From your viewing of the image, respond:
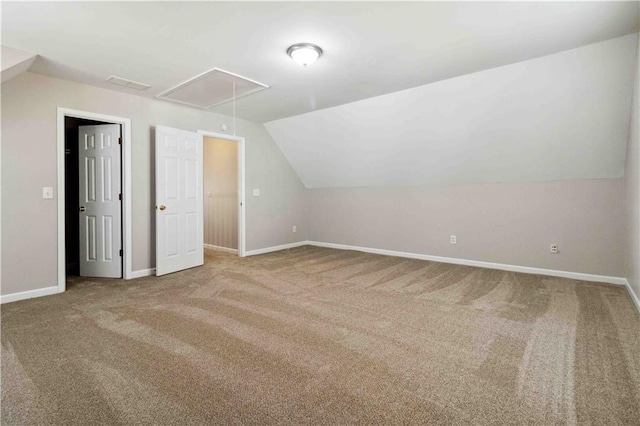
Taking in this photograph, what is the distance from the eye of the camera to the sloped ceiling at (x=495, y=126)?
312 cm

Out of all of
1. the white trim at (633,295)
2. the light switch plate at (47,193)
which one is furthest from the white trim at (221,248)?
the white trim at (633,295)

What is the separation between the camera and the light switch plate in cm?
345

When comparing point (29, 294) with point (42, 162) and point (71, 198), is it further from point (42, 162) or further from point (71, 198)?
point (71, 198)

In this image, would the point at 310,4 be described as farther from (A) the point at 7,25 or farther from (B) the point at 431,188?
(B) the point at 431,188

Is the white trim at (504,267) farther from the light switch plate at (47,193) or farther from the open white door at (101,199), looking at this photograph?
the light switch plate at (47,193)

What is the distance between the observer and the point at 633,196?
10.1 feet

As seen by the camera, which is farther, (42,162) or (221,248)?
(221,248)

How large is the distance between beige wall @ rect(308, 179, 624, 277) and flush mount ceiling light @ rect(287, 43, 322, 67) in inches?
127

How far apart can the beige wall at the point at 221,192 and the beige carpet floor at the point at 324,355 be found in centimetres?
245

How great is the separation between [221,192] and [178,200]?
177 centimetres

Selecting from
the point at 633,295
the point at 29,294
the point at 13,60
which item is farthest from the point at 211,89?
the point at 633,295

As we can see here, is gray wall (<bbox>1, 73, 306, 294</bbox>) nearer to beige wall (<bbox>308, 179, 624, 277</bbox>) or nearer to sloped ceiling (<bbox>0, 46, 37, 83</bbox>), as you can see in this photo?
sloped ceiling (<bbox>0, 46, 37, 83</bbox>)

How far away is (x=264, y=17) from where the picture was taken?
2363 millimetres

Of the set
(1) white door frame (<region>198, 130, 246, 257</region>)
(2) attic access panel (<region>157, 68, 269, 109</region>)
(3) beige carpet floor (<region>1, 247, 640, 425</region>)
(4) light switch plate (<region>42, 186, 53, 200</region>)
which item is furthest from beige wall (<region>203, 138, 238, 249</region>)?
(4) light switch plate (<region>42, 186, 53, 200</region>)
